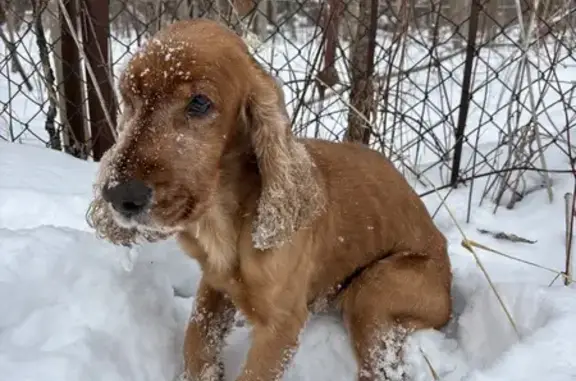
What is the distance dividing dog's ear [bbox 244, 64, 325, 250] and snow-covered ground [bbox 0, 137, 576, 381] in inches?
22.7

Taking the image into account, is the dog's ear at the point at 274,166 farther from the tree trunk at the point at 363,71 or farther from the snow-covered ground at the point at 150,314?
the tree trunk at the point at 363,71

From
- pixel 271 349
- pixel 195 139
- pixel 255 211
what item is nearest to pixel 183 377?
pixel 271 349

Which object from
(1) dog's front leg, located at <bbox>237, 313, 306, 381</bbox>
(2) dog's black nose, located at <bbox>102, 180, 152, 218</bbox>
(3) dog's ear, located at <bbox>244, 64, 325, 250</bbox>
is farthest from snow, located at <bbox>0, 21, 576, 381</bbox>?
(2) dog's black nose, located at <bbox>102, 180, 152, 218</bbox>

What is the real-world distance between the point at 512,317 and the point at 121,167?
1.43 m

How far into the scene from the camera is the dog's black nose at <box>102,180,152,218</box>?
163cm

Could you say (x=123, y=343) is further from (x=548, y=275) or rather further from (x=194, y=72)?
(x=548, y=275)

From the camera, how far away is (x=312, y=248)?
7.70 feet

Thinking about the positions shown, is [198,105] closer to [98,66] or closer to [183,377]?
[183,377]

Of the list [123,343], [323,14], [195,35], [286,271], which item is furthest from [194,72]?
[323,14]

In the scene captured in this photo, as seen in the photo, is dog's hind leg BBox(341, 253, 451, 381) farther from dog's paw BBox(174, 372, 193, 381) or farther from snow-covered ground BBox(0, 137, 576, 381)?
dog's paw BBox(174, 372, 193, 381)

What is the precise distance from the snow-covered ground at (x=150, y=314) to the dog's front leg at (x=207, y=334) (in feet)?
0.29

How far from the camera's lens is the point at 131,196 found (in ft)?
5.36

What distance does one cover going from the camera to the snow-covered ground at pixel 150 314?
6.59 feet

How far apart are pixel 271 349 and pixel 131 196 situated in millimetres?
829
